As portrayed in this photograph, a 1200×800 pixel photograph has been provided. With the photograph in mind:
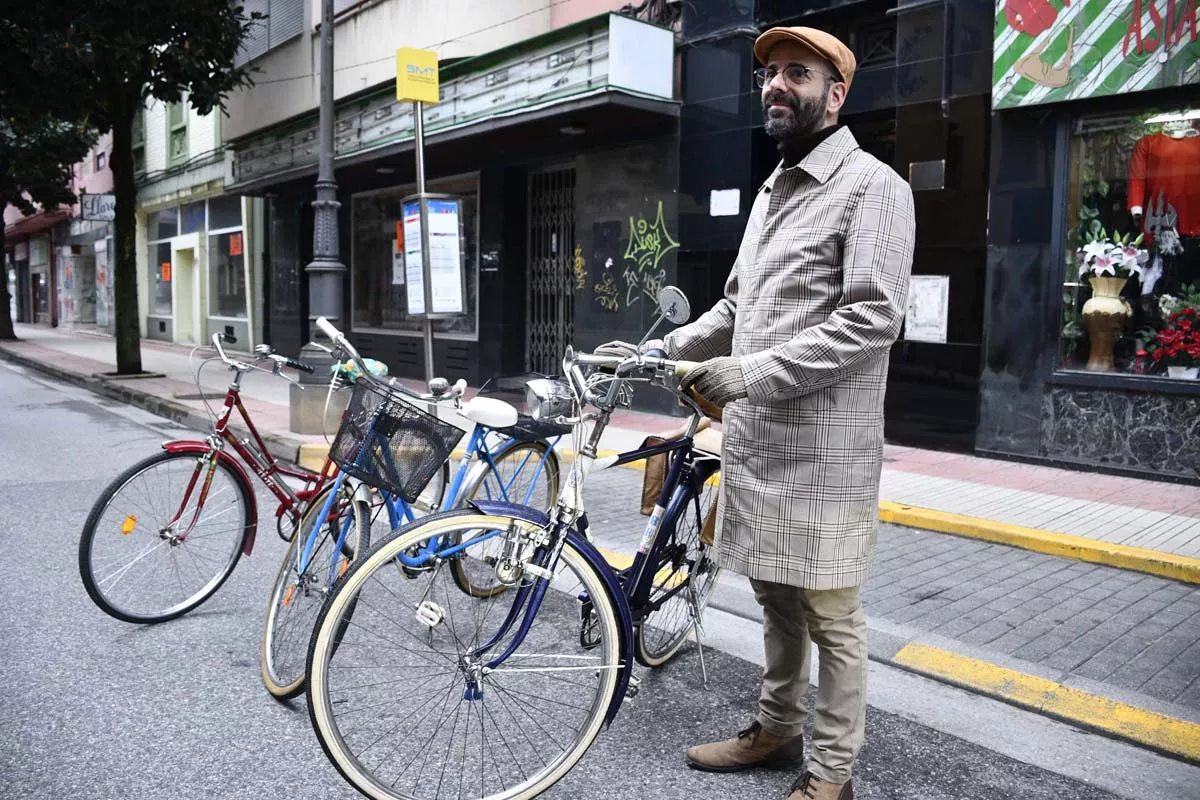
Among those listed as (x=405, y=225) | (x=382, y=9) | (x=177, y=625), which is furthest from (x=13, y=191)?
(x=177, y=625)

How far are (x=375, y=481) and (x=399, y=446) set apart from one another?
0.45 feet

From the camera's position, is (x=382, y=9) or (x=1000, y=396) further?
(x=382, y=9)

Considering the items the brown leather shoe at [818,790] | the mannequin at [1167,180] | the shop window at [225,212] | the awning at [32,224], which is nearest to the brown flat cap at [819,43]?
the brown leather shoe at [818,790]

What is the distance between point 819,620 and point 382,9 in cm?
1374

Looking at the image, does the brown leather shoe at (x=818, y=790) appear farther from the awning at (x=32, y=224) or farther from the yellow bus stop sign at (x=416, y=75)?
the awning at (x=32, y=224)

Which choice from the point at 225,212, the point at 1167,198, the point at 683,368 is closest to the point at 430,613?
the point at 683,368

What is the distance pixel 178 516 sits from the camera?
13.4 feet

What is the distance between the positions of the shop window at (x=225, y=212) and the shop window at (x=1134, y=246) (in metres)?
17.3

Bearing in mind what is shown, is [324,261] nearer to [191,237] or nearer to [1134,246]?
[1134,246]

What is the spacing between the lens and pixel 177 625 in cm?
417

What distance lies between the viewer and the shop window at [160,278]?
25.6m

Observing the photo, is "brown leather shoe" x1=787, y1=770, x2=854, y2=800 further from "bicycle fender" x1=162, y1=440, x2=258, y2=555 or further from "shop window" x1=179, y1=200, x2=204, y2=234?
"shop window" x1=179, y1=200, x2=204, y2=234

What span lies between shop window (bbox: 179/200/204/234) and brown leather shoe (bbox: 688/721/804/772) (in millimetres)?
22777

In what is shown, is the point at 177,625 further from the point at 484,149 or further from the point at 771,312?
the point at 484,149
